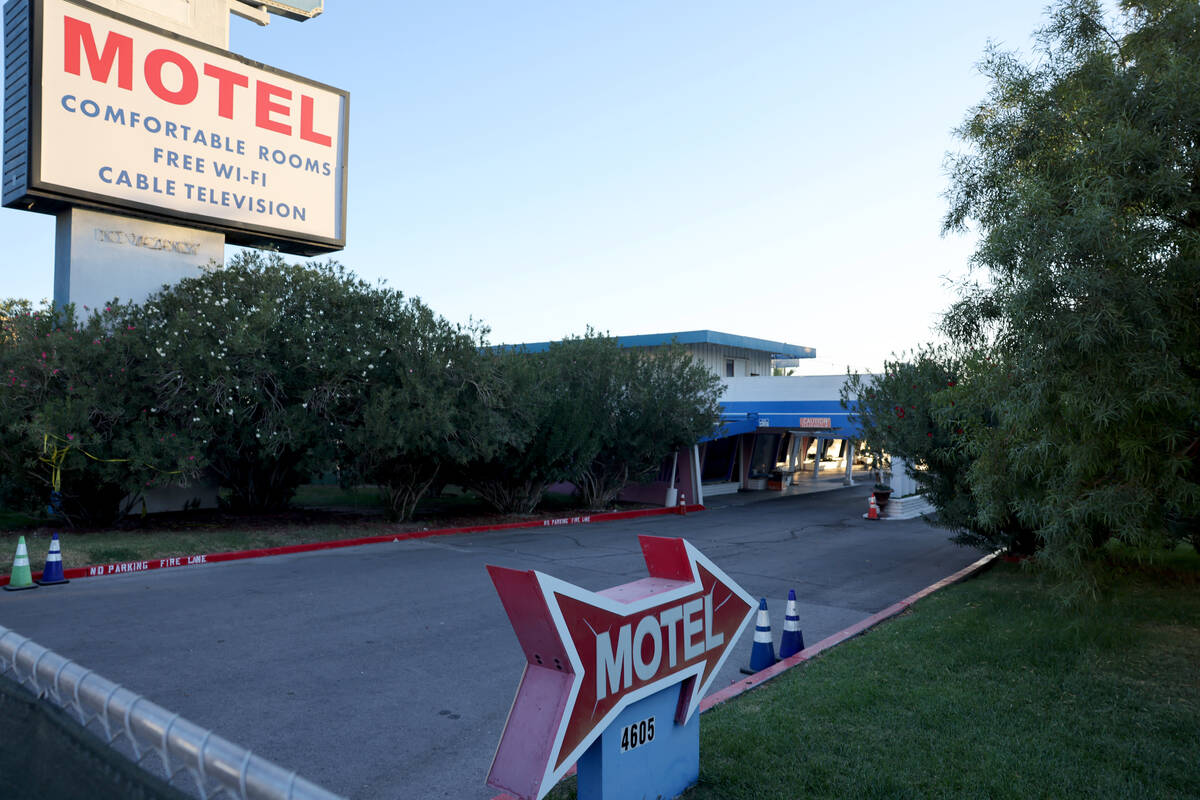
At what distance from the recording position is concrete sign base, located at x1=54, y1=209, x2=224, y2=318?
16.2 m

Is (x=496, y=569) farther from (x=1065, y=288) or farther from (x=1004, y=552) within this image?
(x=1004, y=552)

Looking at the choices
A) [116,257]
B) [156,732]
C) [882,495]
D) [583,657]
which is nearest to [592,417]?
[882,495]

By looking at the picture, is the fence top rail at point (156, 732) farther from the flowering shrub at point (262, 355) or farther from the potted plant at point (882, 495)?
the potted plant at point (882, 495)

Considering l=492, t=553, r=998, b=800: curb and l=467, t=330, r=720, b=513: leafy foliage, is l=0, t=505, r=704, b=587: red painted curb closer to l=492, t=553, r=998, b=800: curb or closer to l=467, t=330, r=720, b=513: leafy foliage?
l=467, t=330, r=720, b=513: leafy foliage

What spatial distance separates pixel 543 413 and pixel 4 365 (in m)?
11.5

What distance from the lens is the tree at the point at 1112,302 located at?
5070 mm

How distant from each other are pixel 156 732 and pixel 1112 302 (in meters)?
5.51

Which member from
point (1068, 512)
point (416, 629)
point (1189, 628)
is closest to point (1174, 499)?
point (1068, 512)

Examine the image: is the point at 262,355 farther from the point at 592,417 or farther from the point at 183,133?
the point at 592,417

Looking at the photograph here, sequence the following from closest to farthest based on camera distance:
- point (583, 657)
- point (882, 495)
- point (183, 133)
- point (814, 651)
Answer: point (583, 657) < point (814, 651) < point (183, 133) < point (882, 495)

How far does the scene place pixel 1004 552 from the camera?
14117mm

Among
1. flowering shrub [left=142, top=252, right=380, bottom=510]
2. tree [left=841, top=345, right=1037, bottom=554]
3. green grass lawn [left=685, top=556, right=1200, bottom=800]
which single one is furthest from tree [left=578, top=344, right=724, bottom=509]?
green grass lawn [left=685, top=556, right=1200, bottom=800]

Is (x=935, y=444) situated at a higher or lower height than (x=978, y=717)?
higher

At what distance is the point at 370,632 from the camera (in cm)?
890
